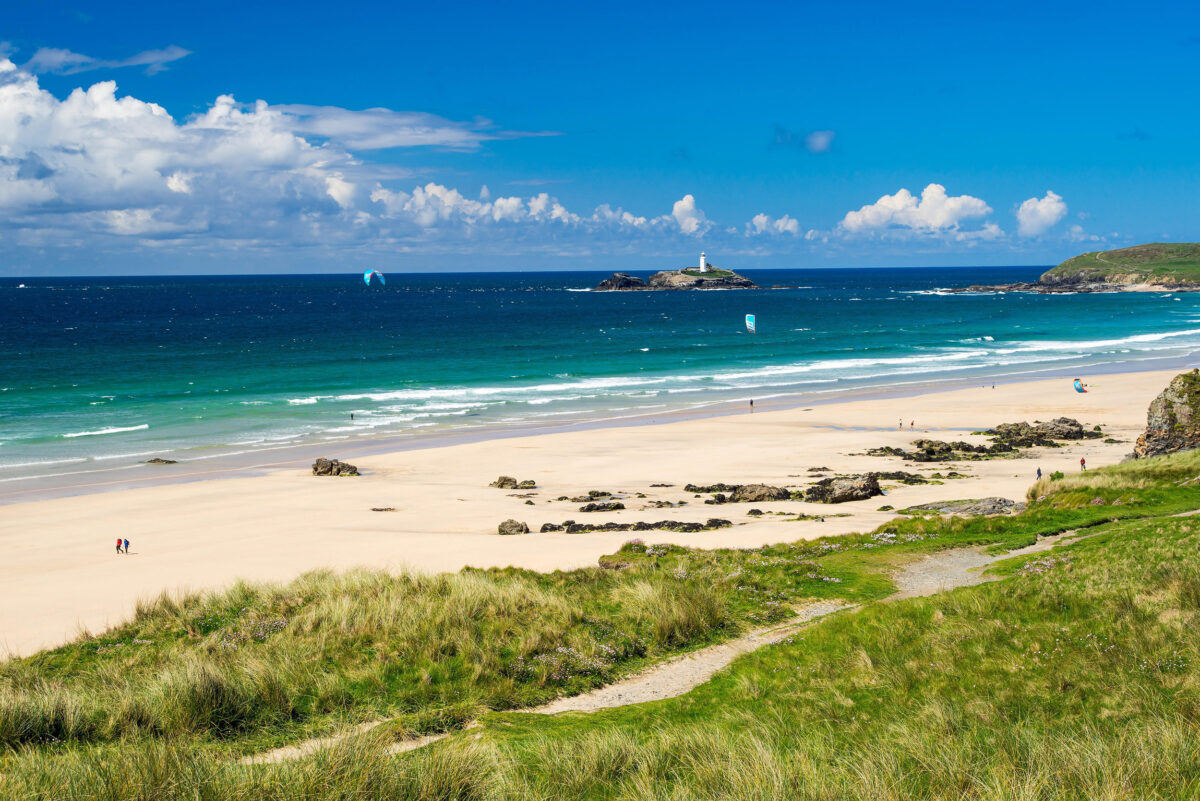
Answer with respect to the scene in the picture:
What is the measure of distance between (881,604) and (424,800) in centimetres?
803

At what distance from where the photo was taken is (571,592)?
14.5 meters

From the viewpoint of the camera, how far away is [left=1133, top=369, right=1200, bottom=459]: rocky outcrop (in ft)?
79.3

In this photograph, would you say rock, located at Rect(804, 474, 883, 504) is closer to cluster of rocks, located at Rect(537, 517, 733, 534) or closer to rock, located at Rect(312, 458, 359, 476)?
cluster of rocks, located at Rect(537, 517, 733, 534)

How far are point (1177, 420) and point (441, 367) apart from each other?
182 feet

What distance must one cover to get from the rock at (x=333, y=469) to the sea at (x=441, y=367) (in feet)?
15.2

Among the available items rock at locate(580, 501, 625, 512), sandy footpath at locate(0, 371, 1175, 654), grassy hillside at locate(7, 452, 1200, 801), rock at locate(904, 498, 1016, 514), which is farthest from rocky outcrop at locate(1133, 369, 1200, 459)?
rock at locate(580, 501, 625, 512)

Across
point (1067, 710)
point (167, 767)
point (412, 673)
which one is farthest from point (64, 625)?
point (1067, 710)

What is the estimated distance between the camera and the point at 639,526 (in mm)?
23438

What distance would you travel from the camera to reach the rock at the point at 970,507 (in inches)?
818

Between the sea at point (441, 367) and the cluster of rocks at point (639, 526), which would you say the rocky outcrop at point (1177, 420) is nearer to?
the cluster of rocks at point (639, 526)

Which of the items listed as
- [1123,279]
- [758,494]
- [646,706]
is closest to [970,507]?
[758,494]

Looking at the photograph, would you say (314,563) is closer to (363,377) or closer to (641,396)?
(641,396)

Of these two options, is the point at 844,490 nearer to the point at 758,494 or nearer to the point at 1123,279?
the point at 758,494

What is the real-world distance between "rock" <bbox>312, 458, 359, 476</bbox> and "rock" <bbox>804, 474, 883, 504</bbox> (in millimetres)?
17740
